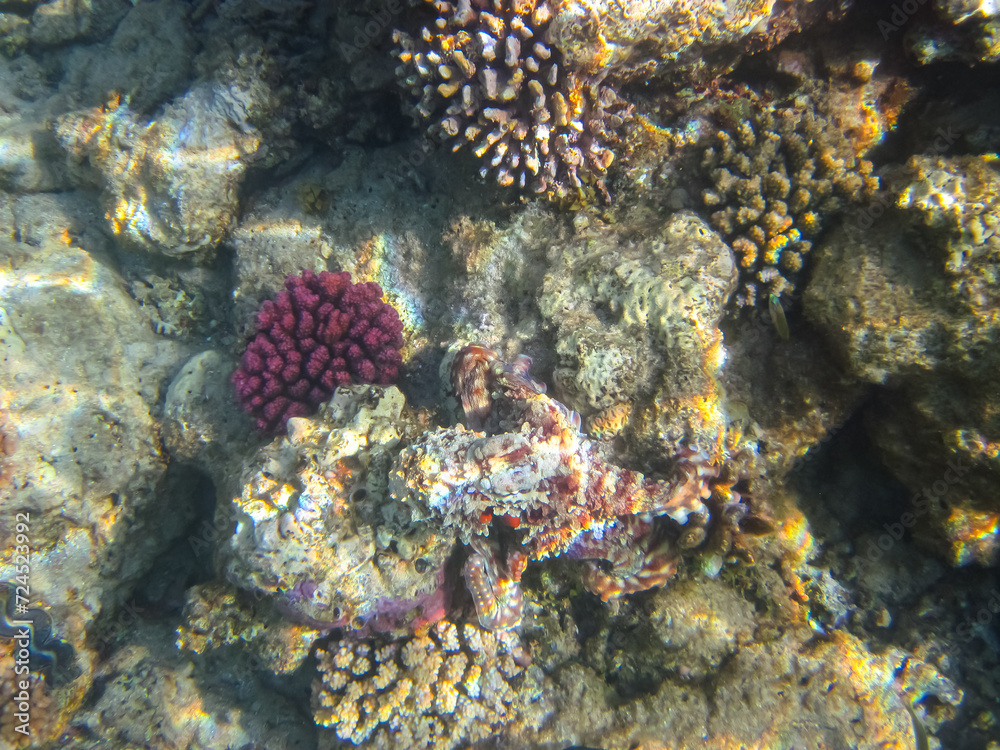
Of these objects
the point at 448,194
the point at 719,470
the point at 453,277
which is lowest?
the point at 719,470

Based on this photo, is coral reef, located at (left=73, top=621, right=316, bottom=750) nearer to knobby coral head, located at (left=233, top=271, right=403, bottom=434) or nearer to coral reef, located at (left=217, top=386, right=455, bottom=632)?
coral reef, located at (left=217, top=386, right=455, bottom=632)

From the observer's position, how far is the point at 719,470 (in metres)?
3.16

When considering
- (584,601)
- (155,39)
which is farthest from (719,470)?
(155,39)

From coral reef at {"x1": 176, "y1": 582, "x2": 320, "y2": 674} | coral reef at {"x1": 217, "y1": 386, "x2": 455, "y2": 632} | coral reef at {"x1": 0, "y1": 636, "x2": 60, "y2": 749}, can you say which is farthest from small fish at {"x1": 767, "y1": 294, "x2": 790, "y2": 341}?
coral reef at {"x1": 0, "y1": 636, "x2": 60, "y2": 749}

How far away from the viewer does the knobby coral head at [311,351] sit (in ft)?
12.2

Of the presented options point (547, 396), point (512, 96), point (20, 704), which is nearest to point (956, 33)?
point (512, 96)

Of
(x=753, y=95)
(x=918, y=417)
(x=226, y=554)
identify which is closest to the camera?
(x=918, y=417)

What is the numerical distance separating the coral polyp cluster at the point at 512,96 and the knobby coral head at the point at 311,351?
1418mm

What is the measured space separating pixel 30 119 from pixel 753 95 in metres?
7.44

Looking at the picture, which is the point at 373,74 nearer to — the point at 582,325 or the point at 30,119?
the point at 582,325

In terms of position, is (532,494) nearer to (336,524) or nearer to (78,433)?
(336,524)

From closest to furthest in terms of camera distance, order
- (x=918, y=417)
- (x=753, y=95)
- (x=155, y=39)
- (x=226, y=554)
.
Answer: (x=918, y=417) < (x=753, y=95) < (x=226, y=554) < (x=155, y=39)

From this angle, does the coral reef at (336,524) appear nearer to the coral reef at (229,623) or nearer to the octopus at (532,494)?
the octopus at (532,494)

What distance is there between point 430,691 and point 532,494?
6.94 ft
